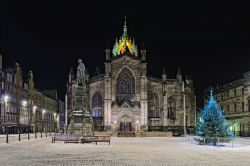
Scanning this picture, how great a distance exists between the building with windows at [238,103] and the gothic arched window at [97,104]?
26432 mm

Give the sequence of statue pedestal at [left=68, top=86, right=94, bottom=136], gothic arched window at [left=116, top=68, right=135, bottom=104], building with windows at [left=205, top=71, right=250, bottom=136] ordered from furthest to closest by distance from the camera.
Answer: gothic arched window at [left=116, top=68, right=135, bottom=104], building with windows at [left=205, top=71, right=250, bottom=136], statue pedestal at [left=68, top=86, right=94, bottom=136]

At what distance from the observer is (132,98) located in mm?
Answer: 81375

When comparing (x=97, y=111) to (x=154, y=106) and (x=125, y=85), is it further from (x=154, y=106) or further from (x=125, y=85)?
(x=154, y=106)

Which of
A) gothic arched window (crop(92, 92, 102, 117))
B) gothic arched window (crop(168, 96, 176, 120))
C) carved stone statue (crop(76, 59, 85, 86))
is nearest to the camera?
carved stone statue (crop(76, 59, 85, 86))

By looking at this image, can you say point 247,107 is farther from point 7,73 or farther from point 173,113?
point 7,73

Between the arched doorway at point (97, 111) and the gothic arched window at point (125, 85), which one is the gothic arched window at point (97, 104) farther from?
the gothic arched window at point (125, 85)

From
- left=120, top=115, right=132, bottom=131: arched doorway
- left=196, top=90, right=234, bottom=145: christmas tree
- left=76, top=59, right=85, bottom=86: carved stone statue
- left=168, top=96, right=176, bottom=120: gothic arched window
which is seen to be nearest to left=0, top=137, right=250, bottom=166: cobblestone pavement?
left=196, top=90, right=234, bottom=145: christmas tree

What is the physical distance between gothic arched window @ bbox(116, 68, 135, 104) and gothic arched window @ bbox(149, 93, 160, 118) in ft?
14.0

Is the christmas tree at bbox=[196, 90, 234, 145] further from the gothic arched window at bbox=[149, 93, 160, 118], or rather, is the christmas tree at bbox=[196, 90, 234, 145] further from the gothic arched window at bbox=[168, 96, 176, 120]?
the gothic arched window at bbox=[168, 96, 176, 120]

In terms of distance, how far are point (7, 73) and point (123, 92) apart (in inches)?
914

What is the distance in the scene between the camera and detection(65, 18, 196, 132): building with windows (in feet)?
261

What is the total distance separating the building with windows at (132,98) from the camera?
3127 inches

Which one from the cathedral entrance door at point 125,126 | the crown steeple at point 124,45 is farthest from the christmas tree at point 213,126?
the crown steeple at point 124,45

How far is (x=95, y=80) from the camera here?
8138 centimetres
